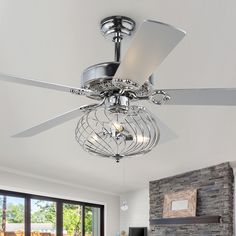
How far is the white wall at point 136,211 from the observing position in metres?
8.48

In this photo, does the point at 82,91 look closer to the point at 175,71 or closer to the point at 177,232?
the point at 175,71

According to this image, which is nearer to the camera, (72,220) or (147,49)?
(147,49)

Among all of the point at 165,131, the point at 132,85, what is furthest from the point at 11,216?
the point at 132,85

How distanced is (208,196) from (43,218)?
3.16 meters

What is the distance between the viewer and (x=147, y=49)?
5.34 ft

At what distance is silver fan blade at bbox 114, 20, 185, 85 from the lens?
→ 1.47 meters

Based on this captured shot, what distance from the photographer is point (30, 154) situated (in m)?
6.10

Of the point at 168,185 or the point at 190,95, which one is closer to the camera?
the point at 190,95

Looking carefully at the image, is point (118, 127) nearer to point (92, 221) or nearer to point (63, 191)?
point (63, 191)

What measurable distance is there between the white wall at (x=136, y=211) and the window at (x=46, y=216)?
0.52 m

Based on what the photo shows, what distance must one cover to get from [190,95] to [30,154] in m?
4.39

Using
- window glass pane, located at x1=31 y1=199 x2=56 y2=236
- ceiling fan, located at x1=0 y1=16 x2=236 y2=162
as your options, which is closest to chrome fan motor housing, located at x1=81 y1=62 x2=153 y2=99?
ceiling fan, located at x1=0 y1=16 x2=236 y2=162

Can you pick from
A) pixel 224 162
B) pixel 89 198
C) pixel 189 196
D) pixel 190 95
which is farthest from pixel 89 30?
pixel 89 198

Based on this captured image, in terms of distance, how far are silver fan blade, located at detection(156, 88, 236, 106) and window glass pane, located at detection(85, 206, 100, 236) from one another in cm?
705
